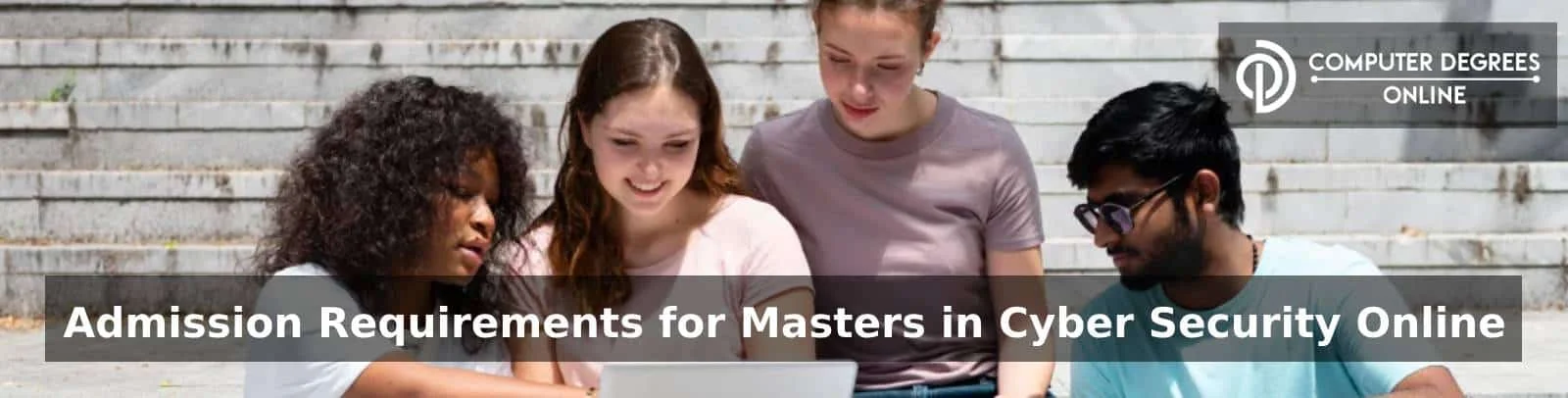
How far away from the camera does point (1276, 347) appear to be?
3.45 m

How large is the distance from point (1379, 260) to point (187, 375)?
506 centimetres

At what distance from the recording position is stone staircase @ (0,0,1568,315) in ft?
29.9

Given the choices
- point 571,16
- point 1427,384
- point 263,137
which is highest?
point 571,16

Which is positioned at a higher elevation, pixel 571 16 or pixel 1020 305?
pixel 571 16

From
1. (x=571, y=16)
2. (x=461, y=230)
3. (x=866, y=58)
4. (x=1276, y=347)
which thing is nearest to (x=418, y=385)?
(x=461, y=230)

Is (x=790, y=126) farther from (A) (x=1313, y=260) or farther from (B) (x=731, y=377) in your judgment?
(B) (x=731, y=377)

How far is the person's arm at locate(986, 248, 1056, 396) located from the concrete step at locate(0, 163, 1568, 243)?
5.37 metres

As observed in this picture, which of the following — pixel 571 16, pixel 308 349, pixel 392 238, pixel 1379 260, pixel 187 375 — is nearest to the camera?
pixel 308 349

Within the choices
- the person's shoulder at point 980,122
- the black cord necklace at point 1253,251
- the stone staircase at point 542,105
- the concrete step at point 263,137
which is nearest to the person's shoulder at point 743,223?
the person's shoulder at point 980,122

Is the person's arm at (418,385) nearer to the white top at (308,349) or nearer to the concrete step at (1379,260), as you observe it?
the white top at (308,349)

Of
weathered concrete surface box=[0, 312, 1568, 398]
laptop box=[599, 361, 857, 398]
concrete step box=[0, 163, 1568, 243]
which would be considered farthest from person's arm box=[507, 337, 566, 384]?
concrete step box=[0, 163, 1568, 243]

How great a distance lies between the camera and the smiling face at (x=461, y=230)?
3250 mm

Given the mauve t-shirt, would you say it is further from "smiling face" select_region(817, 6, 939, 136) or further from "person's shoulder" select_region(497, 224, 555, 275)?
"person's shoulder" select_region(497, 224, 555, 275)
